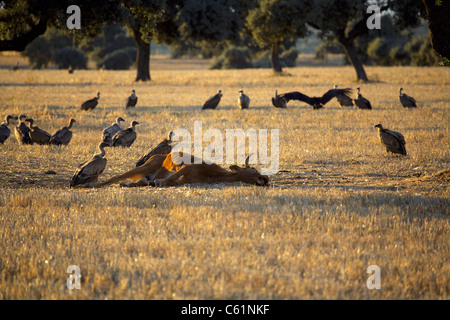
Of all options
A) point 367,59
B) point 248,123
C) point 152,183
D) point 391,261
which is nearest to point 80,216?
point 152,183

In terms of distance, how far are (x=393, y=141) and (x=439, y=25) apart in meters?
2.94

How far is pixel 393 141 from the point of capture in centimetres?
1119

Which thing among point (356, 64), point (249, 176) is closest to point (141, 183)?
point (249, 176)

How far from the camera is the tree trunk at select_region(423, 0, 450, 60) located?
9.21 m

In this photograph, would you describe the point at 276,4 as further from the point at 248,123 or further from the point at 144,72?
the point at 248,123

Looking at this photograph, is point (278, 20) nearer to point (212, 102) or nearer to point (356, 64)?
point (356, 64)

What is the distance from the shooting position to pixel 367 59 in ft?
269

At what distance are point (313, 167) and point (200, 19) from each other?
94.0ft

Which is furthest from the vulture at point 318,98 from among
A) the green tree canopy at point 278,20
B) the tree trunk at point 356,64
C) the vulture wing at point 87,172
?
the tree trunk at point 356,64

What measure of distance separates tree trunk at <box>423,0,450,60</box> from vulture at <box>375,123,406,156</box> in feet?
7.33

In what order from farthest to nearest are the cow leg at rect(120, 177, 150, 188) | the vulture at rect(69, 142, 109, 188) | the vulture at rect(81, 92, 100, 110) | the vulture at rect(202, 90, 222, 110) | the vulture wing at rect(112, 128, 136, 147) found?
the vulture at rect(202, 90, 222, 110), the vulture at rect(81, 92, 100, 110), the vulture wing at rect(112, 128, 136, 147), the cow leg at rect(120, 177, 150, 188), the vulture at rect(69, 142, 109, 188)

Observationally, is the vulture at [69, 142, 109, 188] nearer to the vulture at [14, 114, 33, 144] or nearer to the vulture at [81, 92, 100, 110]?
the vulture at [14, 114, 33, 144]

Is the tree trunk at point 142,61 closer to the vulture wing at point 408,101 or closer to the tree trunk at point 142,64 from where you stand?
the tree trunk at point 142,64

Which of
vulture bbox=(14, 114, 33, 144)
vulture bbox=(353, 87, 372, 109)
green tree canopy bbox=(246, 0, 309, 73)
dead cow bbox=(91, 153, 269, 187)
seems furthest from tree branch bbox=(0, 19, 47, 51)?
green tree canopy bbox=(246, 0, 309, 73)
